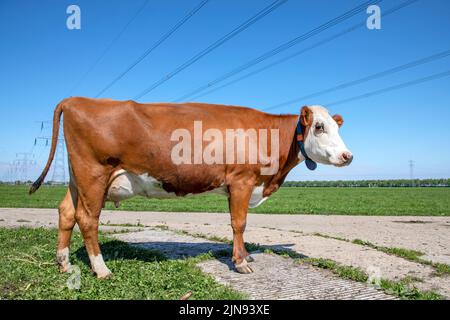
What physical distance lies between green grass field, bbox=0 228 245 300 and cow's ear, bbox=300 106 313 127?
276 cm

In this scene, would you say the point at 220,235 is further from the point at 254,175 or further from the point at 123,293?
the point at 123,293

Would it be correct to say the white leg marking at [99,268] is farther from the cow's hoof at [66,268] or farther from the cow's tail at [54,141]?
the cow's tail at [54,141]

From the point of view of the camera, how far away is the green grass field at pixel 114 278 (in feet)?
15.3

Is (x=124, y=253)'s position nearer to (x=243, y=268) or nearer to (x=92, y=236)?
(x=92, y=236)

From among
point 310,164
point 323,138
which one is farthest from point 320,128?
point 310,164

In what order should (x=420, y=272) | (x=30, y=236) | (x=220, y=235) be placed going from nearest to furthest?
(x=420, y=272)
(x=30, y=236)
(x=220, y=235)

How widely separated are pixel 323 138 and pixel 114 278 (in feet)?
12.1

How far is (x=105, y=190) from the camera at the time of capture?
555 centimetres

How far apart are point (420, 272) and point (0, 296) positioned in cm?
612

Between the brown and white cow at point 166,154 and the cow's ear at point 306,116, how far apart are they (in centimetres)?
2

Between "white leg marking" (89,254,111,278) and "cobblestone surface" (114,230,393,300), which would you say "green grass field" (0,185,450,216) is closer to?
"cobblestone surface" (114,230,393,300)

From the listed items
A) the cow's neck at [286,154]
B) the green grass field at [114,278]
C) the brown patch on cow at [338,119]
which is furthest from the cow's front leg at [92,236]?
the brown patch on cow at [338,119]
